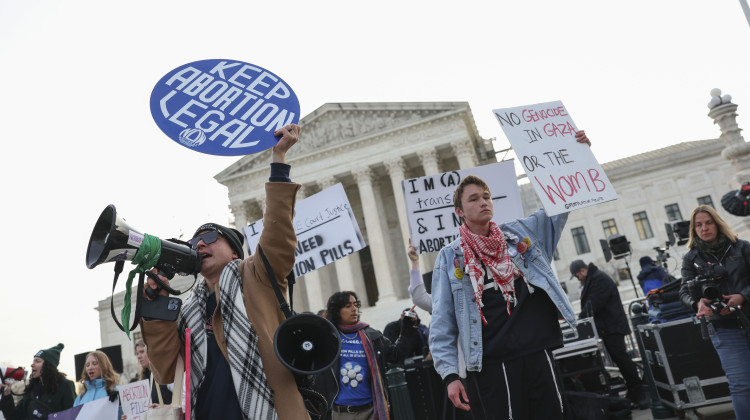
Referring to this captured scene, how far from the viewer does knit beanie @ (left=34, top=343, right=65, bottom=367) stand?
6398 mm

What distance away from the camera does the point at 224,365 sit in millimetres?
2111

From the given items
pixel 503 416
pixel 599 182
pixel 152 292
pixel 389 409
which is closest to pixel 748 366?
pixel 599 182

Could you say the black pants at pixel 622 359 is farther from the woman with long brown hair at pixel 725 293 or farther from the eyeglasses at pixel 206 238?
the eyeglasses at pixel 206 238

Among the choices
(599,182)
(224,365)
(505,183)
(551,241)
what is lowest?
(224,365)

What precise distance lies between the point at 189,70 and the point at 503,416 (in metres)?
2.49

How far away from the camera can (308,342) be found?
2100mm

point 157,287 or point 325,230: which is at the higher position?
point 325,230

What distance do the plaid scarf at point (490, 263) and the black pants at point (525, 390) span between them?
0.88 ft

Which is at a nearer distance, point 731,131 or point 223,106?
point 223,106

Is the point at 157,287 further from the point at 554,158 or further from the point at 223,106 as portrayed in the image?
the point at 554,158

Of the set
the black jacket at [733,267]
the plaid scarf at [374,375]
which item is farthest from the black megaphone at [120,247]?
the black jacket at [733,267]

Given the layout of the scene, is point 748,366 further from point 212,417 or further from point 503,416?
point 212,417

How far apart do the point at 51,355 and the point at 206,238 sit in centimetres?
552

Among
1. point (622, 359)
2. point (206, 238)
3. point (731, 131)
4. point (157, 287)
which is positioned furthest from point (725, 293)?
point (731, 131)
